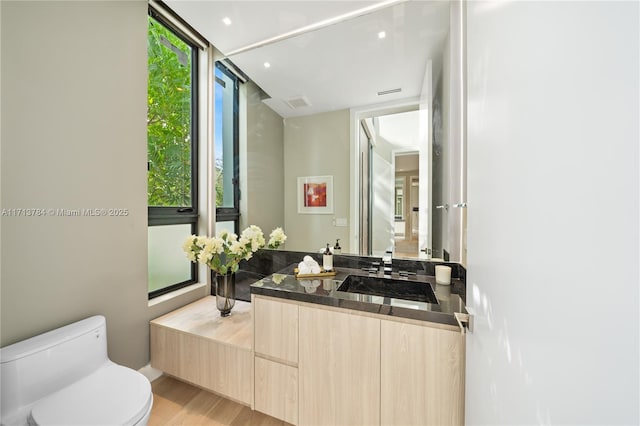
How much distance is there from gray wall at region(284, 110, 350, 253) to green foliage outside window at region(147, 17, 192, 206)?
986 mm

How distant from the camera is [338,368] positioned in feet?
3.93

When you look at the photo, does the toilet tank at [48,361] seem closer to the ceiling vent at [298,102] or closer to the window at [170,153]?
the window at [170,153]

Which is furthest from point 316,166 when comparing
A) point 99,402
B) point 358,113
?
point 99,402

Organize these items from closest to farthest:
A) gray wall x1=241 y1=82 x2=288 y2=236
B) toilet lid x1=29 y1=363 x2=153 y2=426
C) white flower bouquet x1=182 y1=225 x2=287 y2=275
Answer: toilet lid x1=29 y1=363 x2=153 y2=426, white flower bouquet x1=182 y1=225 x2=287 y2=275, gray wall x1=241 y1=82 x2=288 y2=236

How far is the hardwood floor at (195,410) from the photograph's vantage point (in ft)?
4.84

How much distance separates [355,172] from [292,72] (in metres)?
0.99

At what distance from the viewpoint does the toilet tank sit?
3.38ft

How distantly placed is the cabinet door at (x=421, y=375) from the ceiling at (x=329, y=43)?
148 centimetres

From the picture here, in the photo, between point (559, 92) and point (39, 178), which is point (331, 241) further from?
point (39, 178)

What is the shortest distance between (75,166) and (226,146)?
1.12m

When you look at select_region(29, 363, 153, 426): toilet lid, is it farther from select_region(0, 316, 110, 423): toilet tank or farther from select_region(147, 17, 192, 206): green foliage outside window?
select_region(147, 17, 192, 206): green foliage outside window

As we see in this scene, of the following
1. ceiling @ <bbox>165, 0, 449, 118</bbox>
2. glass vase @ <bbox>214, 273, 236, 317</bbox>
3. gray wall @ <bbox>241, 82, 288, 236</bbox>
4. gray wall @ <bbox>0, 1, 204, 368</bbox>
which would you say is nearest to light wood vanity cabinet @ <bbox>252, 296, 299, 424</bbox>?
glass vase @ <bbox>214, 273, 236, 317</bbox>

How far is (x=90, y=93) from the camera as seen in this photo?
4.70 feet

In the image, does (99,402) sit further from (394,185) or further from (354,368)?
(394,185)
